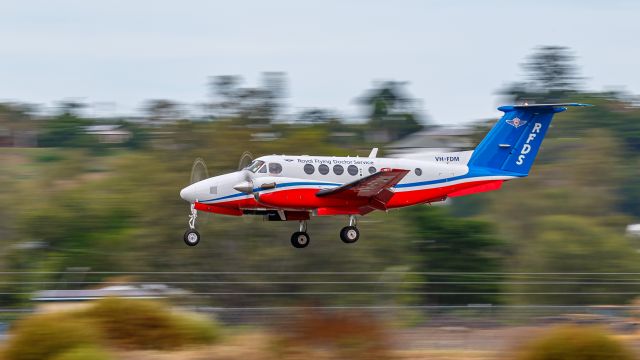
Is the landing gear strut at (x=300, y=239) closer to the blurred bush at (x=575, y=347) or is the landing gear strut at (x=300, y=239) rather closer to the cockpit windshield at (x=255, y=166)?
the cockpit windshield at (x=255, y=166)

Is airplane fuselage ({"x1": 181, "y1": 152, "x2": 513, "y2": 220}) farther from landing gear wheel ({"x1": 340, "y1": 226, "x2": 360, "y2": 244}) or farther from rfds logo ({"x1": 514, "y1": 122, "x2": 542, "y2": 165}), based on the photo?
rfds logo ({"x1": 514, "y1": 122, "x2": 542, "y2": 165})

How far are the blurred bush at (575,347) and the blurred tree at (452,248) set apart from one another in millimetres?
34598

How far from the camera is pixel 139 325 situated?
20781mm

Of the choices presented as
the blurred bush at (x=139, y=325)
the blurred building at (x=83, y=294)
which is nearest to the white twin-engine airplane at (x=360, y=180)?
the blurred building at (x=83, y=294)

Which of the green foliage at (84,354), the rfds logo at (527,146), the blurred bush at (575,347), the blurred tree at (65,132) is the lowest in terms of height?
the blurred tree at (65,132)

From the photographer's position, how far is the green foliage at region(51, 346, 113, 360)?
1720cm

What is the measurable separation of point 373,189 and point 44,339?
11804mm

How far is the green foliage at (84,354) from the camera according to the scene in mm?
17203

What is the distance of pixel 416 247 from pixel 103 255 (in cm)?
1651

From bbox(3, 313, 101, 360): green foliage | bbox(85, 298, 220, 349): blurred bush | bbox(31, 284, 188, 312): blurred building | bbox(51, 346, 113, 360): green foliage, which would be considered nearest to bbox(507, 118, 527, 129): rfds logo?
bbox(31, 284, 188, 312): blurred building

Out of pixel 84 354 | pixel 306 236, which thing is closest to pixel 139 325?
pixel 84 354

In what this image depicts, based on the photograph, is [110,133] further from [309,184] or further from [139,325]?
[139,325]

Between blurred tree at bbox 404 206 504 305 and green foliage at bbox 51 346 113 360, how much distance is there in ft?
118

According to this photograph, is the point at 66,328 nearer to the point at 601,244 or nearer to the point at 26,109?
the point at 601,244
